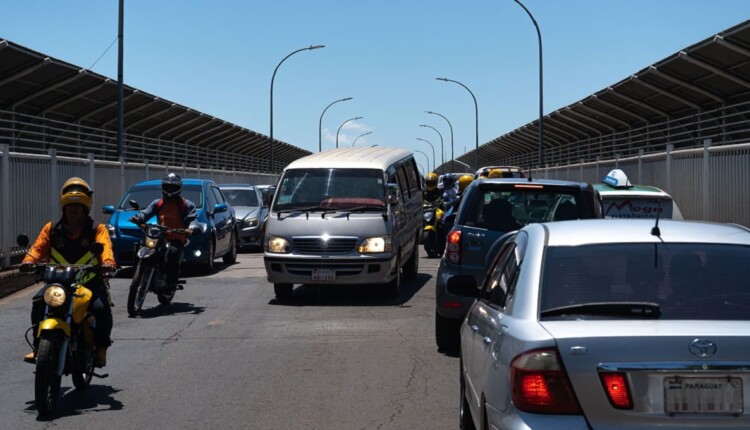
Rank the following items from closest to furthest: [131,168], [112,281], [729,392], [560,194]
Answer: [729,392] → [560,194] → [112,281] → [131,168]

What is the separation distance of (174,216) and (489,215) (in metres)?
5.40

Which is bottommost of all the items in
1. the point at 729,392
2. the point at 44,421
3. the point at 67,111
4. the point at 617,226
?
the point at 44,421

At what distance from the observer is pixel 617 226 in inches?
206

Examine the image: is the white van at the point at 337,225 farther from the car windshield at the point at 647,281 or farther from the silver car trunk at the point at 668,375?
the silver car trunk at the point at 668,375

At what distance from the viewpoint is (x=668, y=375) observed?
159 inches

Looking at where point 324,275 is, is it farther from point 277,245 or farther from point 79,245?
point 79,245

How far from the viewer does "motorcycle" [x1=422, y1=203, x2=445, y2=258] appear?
74.8 ft

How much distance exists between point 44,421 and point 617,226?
4.41 m

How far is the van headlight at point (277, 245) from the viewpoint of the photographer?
1498 centimetres

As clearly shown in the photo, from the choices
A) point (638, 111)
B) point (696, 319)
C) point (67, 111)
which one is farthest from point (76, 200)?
point (638, 111)

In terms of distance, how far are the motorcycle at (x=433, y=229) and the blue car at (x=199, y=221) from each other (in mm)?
4277

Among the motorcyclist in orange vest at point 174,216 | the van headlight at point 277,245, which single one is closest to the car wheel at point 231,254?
the van headlight at point 277,245

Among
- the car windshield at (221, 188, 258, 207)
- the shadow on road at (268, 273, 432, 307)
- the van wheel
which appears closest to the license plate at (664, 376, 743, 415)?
the shadow on road at (268, 273, 432, 307)

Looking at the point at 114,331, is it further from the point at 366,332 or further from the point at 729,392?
the point at 729,392
